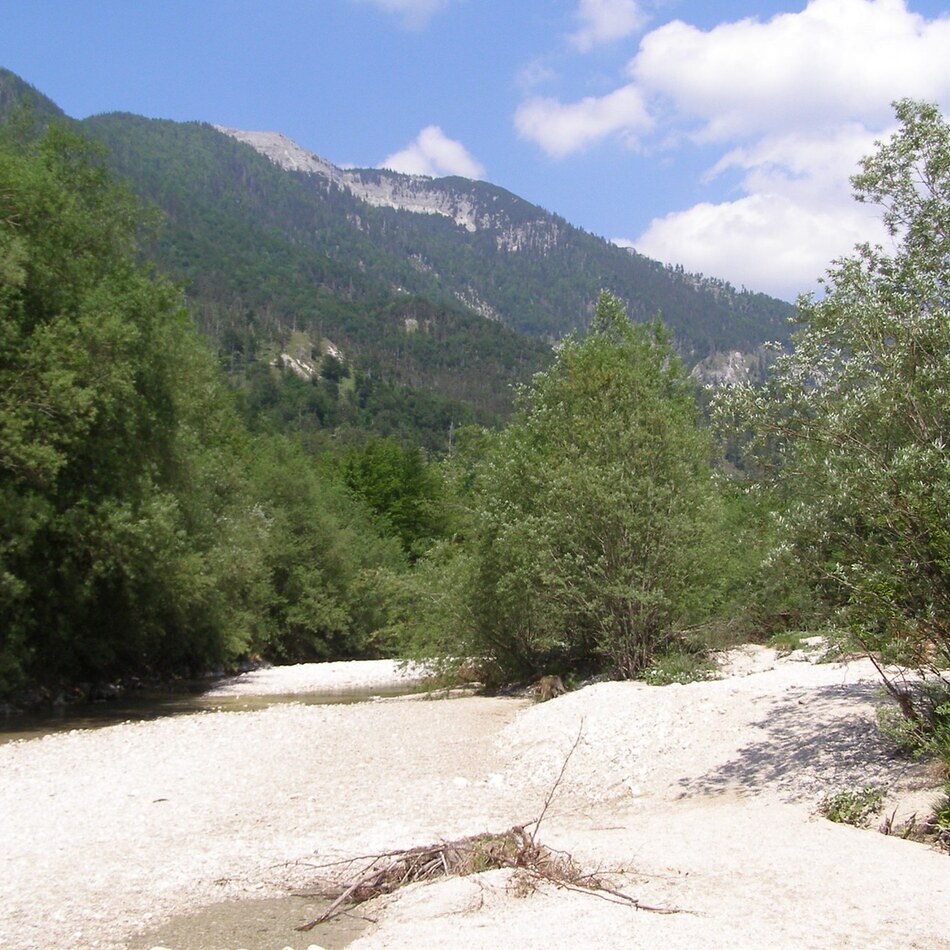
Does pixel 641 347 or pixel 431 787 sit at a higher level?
pixel 641 347

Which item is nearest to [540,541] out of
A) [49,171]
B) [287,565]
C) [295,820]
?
[295,820]

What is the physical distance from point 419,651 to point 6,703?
9.93 metres

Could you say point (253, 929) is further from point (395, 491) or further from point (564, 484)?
point (395, 491)

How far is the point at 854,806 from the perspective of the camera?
9.17 m

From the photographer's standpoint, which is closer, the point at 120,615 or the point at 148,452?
the point at 148,452

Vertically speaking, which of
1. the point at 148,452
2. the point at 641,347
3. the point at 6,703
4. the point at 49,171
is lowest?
the point at 6,703

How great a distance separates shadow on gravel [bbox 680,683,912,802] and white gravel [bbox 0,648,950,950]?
0.12 ft

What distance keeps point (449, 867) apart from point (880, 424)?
21.4ft

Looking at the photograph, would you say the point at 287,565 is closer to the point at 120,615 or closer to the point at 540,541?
the point at 120,615

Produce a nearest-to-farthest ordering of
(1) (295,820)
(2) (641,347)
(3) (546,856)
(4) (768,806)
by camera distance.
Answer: (3) (546,856), (4) (768,806), (1) (295,820), (2) (641,347)

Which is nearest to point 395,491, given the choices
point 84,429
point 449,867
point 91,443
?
point 91,443

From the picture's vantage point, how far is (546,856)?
26.3ft

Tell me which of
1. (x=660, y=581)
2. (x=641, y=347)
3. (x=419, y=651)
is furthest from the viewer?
(x=641, y=347)

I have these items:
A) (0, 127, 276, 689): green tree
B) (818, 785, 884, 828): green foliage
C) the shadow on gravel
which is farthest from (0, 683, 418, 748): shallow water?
(818, 785, 884, 828): green foliage
